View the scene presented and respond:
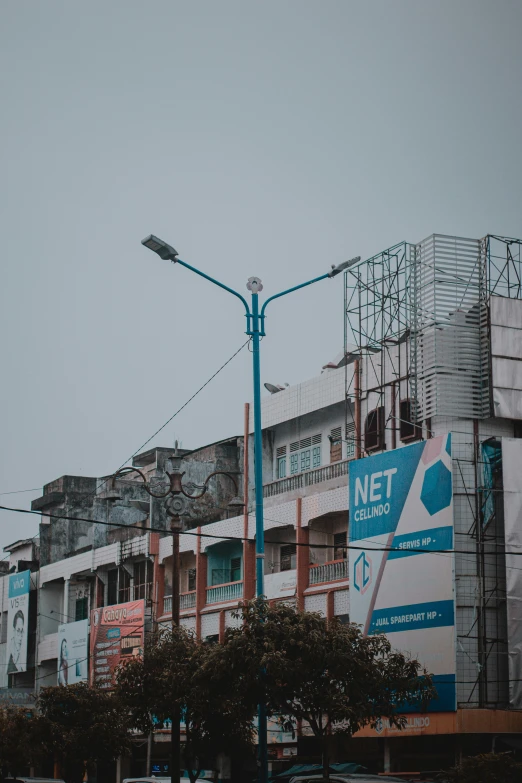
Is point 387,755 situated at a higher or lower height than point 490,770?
lower

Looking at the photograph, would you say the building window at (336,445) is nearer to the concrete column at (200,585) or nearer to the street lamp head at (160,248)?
the concrete column at (200,585)

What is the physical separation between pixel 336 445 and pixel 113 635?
15.5 m

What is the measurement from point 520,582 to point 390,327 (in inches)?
396

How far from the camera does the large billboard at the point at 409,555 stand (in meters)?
34.0

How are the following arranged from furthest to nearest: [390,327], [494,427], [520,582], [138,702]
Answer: [390,327], [494,427], [520,582], [138,702]

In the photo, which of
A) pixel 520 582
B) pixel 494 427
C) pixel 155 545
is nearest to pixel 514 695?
pixel 520 582

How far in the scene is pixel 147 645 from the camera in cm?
3228

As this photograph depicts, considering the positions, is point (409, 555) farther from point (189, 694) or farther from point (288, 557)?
point (288, 557)

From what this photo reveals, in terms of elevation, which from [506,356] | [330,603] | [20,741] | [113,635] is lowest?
[20,741]

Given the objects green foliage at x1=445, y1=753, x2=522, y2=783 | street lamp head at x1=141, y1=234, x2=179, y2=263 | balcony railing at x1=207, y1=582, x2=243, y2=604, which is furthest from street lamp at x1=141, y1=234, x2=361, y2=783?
balcony railing at x1=207, y1=582, x2=243, y2=604

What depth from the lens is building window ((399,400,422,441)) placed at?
3758 centimetres

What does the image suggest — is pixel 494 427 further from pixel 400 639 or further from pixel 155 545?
pixel 155 545

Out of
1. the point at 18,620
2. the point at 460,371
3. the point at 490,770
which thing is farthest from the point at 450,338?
the point at 18,620

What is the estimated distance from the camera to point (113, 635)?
52.7 meters
